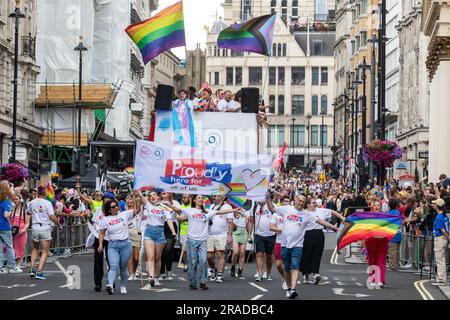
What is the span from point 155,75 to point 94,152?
74.6 meters

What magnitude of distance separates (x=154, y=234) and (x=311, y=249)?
10.8 feet

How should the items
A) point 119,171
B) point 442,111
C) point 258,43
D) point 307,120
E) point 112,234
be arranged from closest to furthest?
point 112,234 → point 258,43 → point 442,111 → point 119,171 → point 307,120

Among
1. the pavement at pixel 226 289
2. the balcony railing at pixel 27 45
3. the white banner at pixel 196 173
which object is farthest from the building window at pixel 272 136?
the white banner at pixel 196 173

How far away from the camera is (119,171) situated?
6222 cm

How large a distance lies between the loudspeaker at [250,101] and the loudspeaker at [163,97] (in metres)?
1.72

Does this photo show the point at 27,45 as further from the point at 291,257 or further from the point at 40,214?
the point at 291,257

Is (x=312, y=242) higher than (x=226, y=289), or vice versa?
(x=312, y=242)

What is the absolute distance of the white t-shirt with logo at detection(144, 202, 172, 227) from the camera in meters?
26.3

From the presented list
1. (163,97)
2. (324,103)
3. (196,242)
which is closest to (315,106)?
(324,103)

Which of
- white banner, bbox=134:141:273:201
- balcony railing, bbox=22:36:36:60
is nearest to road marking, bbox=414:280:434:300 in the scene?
white banner, bbox=134:141:273:201

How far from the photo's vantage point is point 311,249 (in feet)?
80.8
